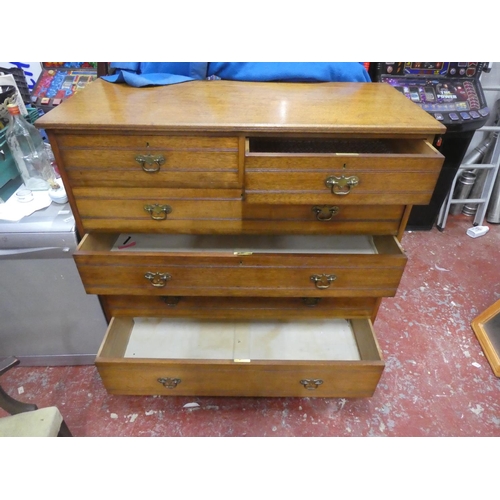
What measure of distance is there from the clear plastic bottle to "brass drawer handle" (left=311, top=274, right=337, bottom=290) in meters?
0.97

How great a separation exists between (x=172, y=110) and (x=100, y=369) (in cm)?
85

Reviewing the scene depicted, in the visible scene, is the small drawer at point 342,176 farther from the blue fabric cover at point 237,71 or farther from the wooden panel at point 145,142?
the blue fabric cover at point 237,71

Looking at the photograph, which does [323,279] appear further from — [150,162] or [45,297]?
[45,297]

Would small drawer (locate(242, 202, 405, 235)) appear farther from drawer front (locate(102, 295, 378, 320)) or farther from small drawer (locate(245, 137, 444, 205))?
drawer front (locate(102, 295, 378, 320))

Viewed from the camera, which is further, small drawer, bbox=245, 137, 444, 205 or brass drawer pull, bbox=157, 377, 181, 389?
brass drawer pull, bbox=157, 377, 181, 389

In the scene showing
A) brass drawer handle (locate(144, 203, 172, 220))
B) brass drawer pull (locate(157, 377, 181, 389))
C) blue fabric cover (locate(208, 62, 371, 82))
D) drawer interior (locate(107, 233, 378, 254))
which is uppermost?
blue fabric cover (locate(208, 62, 371, 82))

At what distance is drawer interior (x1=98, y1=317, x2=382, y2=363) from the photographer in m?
1.33

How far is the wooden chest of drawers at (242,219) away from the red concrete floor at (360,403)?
0.16 metres

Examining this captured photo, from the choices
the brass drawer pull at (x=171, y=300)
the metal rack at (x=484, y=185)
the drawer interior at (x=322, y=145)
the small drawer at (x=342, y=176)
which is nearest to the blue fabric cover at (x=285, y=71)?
the drawer interior at (x=322, y=145)

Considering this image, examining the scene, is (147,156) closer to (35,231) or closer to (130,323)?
(35,231)

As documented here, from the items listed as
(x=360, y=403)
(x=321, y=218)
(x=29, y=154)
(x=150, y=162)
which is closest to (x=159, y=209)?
(x=150, y=162)

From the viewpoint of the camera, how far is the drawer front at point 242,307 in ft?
4.11

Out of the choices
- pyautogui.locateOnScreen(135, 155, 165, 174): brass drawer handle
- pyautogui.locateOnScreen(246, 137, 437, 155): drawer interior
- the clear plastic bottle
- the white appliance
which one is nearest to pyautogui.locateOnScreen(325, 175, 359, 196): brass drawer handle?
pyautogui.locateOnScreen(246, 137, 437, 155): drawer interior

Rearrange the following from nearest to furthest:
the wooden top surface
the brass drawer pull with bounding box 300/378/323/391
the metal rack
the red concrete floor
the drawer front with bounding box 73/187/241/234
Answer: the wooden top surface → the drawer front with bounding box 73/187/241/234 → the brass drawer pull with bounding box 300/378/323/391 → the red concrete floor → the metal rack
